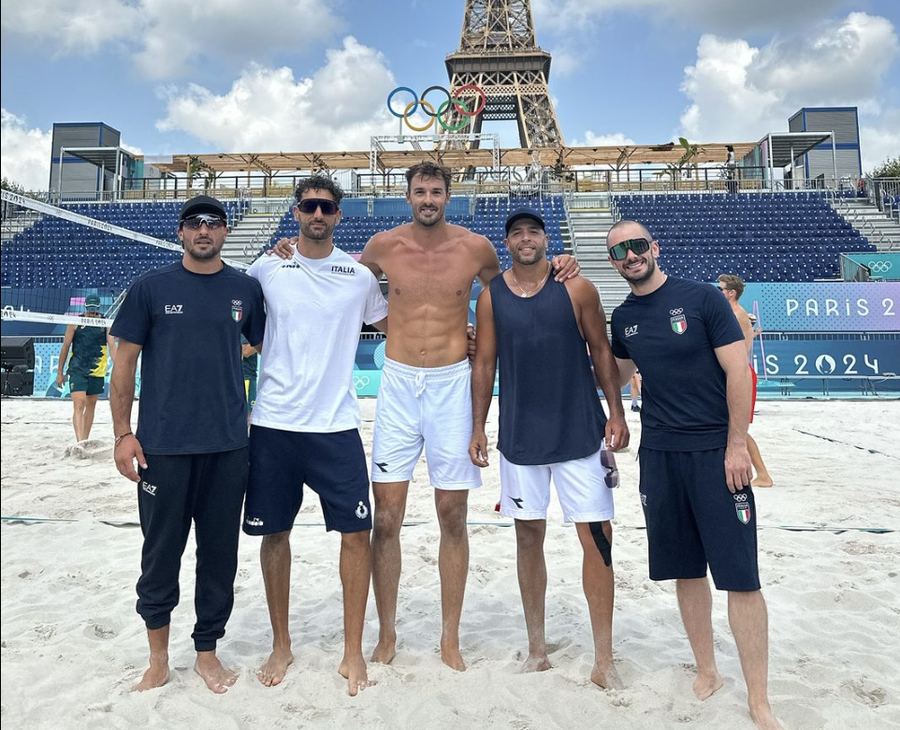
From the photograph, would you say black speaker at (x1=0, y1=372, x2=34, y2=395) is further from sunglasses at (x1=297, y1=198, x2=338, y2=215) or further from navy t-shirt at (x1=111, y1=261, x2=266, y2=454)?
sunglasses at (x1=297, y1=198, x2=338, y2=215)

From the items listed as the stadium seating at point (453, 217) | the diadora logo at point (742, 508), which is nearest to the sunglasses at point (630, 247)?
the diadora logo at point (742, 508)

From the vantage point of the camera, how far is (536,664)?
2.44 metres

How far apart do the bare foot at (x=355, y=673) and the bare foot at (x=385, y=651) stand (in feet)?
0.37

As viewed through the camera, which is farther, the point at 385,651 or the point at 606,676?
the point at 385,651

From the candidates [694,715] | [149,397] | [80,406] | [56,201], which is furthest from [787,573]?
[56,201]

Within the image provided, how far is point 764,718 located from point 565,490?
3.26 feet

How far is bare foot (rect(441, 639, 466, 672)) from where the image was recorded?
8.01ft

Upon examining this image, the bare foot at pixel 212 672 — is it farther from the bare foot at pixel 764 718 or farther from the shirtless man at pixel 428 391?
the bare foot at pixel 764 718

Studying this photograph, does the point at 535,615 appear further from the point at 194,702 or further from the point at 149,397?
the point at 149,397

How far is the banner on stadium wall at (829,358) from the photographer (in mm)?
12258

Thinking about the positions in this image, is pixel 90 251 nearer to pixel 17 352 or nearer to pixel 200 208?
pixel 17 352

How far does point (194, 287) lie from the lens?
93.4 inches

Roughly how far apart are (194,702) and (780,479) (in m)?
4.99

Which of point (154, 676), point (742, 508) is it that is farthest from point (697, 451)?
point (154, 676)
